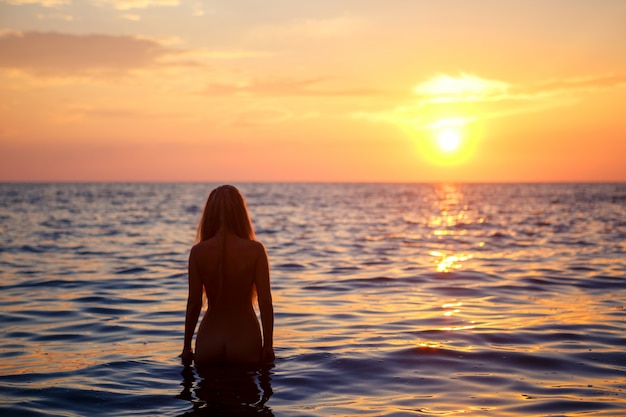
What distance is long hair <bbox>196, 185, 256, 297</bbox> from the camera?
6418mm

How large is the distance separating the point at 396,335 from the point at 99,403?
433 cm

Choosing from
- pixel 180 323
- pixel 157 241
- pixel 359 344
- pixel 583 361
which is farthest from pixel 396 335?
pixel 157 241

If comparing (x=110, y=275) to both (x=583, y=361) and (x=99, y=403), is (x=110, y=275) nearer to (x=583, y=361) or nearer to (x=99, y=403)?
(x=99, y=403)

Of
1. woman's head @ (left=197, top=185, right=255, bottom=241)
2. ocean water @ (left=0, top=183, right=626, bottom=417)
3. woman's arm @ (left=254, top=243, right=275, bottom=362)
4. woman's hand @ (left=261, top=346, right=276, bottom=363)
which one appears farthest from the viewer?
woman's hand @ (left=261, top=346, right=276, bottom=363)

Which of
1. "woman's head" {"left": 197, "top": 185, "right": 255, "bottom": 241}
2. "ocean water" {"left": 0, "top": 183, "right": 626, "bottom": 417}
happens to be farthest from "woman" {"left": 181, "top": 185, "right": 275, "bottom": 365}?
"ocean water" {"left": 0, "top": 183, "right": 626, "bottom": 417}

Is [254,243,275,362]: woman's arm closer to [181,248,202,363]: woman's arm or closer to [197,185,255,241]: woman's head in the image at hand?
[197,185,255,241]: woman's head

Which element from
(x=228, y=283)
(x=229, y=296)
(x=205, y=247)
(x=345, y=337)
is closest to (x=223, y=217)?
(x=205, y=247)

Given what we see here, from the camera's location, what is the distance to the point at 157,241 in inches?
944

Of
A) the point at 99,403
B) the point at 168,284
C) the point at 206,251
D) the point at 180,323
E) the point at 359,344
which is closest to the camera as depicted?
the point at 99,403

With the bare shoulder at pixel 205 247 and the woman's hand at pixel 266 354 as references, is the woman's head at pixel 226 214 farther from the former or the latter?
→ the woman's hand at pixel 266 354

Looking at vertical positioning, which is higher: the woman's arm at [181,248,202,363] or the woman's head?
the woman's head

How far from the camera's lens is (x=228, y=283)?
21.5ft

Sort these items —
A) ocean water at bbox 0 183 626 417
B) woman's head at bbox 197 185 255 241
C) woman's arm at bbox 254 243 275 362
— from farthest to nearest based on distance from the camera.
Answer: woman's arm at bbox 254 243 275 362
woman's head at bbox 197 185 255 241
ocean water at bbox 0 183 626 417

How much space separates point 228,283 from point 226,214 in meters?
0.72
